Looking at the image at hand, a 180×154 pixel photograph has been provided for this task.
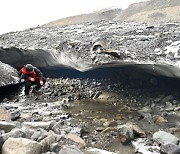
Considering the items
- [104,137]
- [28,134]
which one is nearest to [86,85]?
[104,137]

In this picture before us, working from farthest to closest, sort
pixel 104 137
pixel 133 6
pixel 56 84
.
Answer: pixel 133 6 < pixel 56 84 < pixel 104 137

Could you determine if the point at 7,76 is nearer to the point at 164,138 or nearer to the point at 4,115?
the point at 4,115

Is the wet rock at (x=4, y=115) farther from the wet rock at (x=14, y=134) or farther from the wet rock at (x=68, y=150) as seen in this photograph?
the wet rock at (x=68, y=150)

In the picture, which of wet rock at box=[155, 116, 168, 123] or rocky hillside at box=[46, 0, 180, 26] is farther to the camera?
rocky hillside at box=[46, 0, 180, 26]

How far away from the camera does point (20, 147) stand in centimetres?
354

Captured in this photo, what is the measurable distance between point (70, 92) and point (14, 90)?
1.68 meters

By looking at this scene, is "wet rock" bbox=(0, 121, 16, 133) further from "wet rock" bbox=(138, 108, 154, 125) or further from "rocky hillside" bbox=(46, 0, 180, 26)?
"rocky hillside" bbox=(46, 0, 180, 26)

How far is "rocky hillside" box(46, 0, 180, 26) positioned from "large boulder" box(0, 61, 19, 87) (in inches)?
838

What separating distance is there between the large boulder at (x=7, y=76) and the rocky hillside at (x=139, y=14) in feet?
69.8

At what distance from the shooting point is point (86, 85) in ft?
31.6

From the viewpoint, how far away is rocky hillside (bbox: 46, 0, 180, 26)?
1188 inches

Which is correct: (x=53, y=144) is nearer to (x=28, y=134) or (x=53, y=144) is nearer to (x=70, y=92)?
(x=28, y=134)

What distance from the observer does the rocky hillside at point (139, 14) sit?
30172mm

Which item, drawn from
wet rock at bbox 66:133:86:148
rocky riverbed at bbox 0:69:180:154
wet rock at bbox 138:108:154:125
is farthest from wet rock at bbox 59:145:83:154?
wet rock at bbox 138:108:154:125
